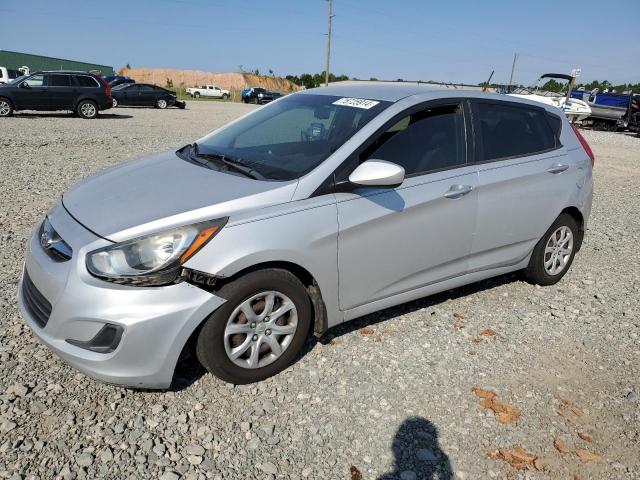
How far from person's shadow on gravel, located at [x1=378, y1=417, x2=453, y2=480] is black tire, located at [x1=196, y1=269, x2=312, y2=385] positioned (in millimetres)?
796

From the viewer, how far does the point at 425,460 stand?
97.3 inches

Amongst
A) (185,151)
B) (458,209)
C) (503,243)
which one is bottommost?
(503,243)

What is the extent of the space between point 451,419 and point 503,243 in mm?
1694

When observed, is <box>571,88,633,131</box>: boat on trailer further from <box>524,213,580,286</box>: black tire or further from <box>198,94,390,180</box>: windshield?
<box>198,94,390,180</box>: windshield

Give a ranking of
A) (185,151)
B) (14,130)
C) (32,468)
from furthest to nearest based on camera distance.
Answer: (14,130)
(185,151)
(32,468)

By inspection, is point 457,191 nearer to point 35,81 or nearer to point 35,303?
point 35,303

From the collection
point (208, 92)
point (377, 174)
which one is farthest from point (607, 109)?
point (208, 92)

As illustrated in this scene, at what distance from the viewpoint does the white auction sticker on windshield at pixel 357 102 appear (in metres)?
3.38

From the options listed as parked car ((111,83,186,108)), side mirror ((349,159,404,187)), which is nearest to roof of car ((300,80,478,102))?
side mirror ((349,159,404,187))

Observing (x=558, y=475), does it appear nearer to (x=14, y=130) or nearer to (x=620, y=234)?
(x=620, y=234)

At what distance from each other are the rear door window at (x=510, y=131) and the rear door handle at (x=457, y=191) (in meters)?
0.35

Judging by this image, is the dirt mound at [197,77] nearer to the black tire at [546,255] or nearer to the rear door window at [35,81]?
the rear door window at [35,81]

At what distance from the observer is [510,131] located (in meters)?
3.97

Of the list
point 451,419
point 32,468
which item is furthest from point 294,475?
point 32,468
